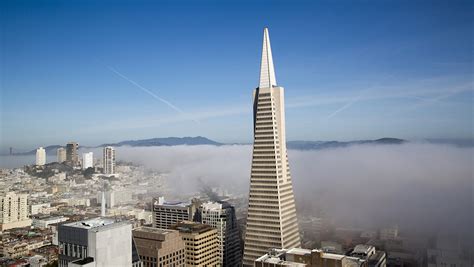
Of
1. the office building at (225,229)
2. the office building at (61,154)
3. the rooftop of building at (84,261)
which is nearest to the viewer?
the rooftop of building at (84,261)

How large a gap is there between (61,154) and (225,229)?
55.7ft

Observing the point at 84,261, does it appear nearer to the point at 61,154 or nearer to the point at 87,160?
the point at 61,154

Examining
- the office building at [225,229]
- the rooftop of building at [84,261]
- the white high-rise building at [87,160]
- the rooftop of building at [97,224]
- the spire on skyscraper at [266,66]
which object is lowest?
the office building at [225,229]

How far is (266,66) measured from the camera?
19969 millimetres

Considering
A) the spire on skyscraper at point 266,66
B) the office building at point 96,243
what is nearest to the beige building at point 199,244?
the office building at point 96,243

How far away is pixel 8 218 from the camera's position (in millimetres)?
31766

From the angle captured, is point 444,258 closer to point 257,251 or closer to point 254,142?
point 257,251

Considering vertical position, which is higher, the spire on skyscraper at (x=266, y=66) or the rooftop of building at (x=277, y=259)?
the spire on skyscraper at (x=266, y=66)

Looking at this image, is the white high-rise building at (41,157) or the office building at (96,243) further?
the white high-rise building at (41,157)

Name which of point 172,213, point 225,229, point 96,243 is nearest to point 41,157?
point 172,213

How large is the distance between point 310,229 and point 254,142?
291 inches

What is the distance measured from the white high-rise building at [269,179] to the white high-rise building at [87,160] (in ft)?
60.2

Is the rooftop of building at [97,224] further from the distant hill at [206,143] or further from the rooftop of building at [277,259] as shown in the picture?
the distant hill at [206,143]

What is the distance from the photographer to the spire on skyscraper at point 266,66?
19837 mm
